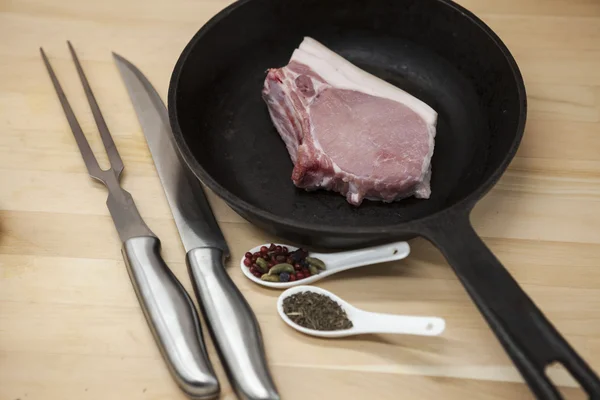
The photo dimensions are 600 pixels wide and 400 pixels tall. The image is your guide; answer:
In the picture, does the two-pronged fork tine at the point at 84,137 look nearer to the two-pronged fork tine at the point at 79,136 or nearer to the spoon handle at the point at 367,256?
the two-pronged fork tine at the point at 79,136

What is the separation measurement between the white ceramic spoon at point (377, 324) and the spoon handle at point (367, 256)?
0.09 meters

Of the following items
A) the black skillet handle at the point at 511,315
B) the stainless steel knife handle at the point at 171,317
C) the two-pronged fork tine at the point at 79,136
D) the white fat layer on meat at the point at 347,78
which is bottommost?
the stainless steel knife handle at the point at 171,317

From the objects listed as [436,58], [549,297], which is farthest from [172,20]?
[549,297]

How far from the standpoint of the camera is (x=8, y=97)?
6.07 feet

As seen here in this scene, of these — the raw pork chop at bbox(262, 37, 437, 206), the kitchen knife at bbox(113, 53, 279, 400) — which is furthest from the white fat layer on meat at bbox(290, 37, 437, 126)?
the kitchen knife at bbox(113, 53, 279, 400)

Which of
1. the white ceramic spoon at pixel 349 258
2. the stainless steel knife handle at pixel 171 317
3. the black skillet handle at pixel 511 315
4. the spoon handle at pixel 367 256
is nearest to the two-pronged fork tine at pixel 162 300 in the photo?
the stainless steel knife handle at pixel 171 317

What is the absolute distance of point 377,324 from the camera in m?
1.34

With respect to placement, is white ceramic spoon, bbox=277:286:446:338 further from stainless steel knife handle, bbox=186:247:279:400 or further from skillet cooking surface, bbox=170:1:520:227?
skillet cooking surface, bbox=170:1:520:227

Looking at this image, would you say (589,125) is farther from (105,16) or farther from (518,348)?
(105,16)

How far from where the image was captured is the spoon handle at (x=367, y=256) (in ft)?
4.62

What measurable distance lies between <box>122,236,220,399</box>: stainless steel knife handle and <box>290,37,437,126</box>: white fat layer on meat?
656 millimetres

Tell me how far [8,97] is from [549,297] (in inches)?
65.0

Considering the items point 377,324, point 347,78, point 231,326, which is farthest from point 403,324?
point 347,78

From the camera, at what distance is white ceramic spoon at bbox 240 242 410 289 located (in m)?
1.41
